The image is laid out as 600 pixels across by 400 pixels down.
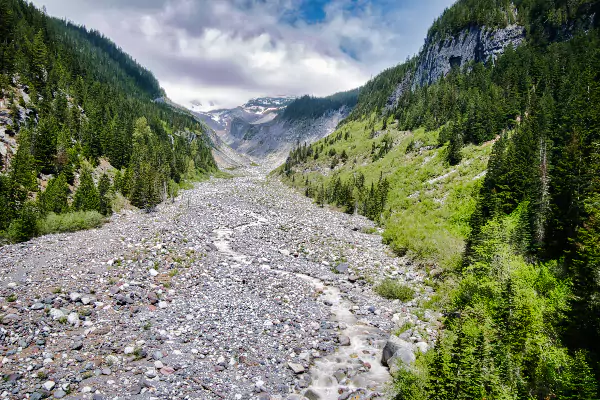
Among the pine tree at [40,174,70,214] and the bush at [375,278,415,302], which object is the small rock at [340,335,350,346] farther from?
the pine tree at [40,174,70,214]

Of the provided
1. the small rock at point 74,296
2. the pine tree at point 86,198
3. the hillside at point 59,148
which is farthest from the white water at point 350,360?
the pine tree at point 86,198

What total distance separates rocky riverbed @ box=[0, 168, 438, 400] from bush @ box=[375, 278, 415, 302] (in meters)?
0.61

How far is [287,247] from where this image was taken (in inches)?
1451

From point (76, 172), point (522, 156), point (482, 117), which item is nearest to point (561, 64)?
point (482, 117)

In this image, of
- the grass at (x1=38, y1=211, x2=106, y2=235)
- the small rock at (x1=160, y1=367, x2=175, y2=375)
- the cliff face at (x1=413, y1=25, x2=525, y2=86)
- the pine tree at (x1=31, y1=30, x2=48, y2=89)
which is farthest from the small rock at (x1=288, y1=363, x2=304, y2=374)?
the cliff face at (x1=413, y1=25, x2=525, y2=86)

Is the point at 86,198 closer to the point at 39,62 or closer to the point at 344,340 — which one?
the point at 344,340

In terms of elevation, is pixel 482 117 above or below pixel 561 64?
below

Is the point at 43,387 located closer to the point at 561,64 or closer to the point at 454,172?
the point at 454,172

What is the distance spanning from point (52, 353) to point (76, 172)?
58.8m

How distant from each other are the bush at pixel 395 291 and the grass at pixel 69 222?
37567 mm

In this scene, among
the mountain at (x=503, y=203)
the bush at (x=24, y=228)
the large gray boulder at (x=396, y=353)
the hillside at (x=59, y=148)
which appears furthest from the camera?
the hillside at (x=59, y=148)

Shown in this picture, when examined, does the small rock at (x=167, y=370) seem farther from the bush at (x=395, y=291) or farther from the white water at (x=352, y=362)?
the bush at (x=395, y=291)

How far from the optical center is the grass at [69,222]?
3588 cm

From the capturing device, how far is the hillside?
4091 cm
